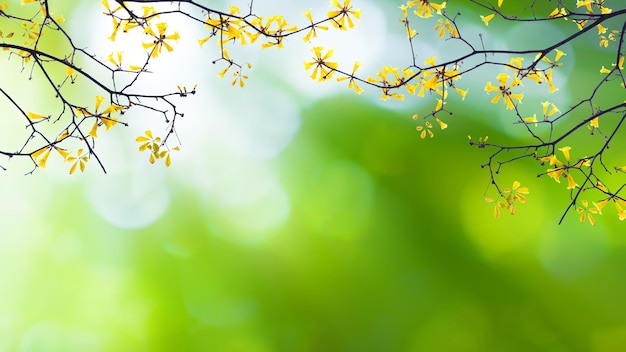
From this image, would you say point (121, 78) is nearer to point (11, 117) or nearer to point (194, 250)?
point (11, 117)

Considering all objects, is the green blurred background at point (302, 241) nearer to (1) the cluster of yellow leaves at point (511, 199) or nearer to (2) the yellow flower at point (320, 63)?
(1) the cluster of yellow leaves at point (511, 199)

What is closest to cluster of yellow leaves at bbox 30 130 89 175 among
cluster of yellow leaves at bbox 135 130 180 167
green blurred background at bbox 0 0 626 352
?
cluster of yellow leaves at bbox 135 130 180 167

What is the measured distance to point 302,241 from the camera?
3.67 m

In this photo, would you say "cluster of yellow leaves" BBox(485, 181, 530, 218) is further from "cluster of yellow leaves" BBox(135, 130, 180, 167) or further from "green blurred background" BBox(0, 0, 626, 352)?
"green blurred background" BBox(0, 0, 626, 352)

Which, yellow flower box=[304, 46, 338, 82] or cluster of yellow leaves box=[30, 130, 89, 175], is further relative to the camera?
yellow flower box=[304, 46, 338, 82]

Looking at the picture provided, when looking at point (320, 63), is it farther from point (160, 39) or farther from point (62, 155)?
point (62, 155)

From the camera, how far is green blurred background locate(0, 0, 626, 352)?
343 cm

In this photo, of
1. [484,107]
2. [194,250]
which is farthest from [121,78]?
[484,107]

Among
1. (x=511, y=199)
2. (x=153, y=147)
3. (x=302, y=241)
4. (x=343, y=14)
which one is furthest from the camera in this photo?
(x=302, y=241)

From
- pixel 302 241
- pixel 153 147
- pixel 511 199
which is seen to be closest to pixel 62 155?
pixel 153 147

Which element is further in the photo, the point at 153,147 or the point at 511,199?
the point at 511,199

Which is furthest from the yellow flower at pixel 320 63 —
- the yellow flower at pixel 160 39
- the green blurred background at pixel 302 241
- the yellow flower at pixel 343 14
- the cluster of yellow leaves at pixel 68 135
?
the green blurred background at pixel 302 241

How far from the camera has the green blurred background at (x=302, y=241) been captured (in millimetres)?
3428

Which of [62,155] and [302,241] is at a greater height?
[302,241]
